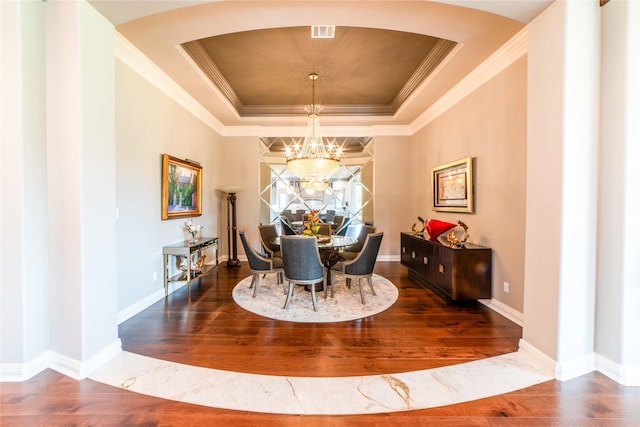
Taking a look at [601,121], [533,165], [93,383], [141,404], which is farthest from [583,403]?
[93,383]

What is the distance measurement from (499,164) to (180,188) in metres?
4.52

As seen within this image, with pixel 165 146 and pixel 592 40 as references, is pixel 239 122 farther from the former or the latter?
pixel 592 40

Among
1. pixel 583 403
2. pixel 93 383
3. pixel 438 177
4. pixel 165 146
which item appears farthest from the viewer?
pixel 438 177

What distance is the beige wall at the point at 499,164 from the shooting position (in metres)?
2.96

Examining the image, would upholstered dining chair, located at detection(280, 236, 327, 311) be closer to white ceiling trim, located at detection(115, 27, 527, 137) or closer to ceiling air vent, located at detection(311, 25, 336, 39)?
ceiling air vent, located at detection(311, 25, 336, 39)

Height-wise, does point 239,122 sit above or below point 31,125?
above

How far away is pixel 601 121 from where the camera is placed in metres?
2.03

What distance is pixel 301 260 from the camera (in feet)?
10.6

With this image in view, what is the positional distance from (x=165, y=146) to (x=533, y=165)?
4.39 m

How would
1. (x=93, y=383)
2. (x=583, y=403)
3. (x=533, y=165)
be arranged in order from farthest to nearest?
(x=533, y=165)
(x=93, y=383)
(x=583, y=403)

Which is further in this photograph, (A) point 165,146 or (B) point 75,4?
(A) point 165,146

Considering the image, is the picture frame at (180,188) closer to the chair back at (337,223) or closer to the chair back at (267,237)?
the chair back at (267,237)

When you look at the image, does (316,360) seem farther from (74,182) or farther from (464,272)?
(74,182)

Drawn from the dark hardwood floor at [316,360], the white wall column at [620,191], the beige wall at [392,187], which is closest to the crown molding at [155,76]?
the dark hardwood floor at [316,360]
